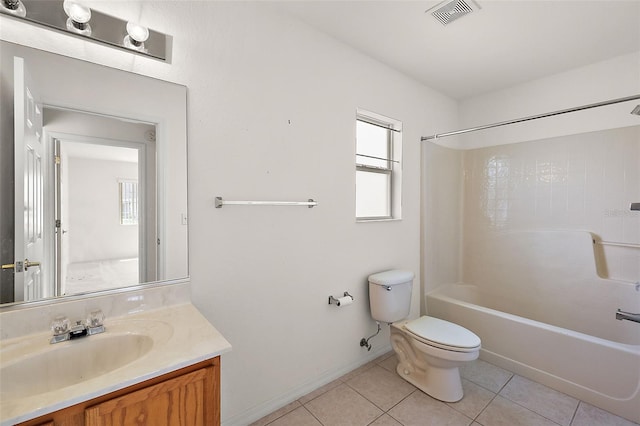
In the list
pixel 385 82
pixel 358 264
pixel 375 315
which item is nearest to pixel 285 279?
pixel 358 264

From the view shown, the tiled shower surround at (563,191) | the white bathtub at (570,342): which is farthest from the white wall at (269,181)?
the tiled shower surround at (563,191)

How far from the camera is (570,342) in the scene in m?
1.89

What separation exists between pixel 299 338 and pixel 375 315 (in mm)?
656

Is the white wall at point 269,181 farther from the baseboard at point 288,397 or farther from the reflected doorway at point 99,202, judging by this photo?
the reflected doorway at point 99,202

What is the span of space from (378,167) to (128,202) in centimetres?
186

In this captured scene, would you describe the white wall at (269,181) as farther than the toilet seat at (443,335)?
No

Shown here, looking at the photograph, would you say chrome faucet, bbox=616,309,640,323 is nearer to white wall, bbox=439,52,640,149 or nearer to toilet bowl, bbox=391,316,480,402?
toilet bowl, bbox=391,316,480,402

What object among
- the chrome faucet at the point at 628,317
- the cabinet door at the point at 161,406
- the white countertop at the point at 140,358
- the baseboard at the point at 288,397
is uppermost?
the white countertop at the point at 140,358

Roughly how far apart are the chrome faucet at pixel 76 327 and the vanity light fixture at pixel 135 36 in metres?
1.15

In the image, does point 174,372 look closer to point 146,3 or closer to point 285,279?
point 285,279

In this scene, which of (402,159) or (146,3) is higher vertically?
(146,3)

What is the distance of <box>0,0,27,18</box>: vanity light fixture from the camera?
992mm

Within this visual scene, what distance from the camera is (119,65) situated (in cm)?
121

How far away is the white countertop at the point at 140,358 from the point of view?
2.27ft
